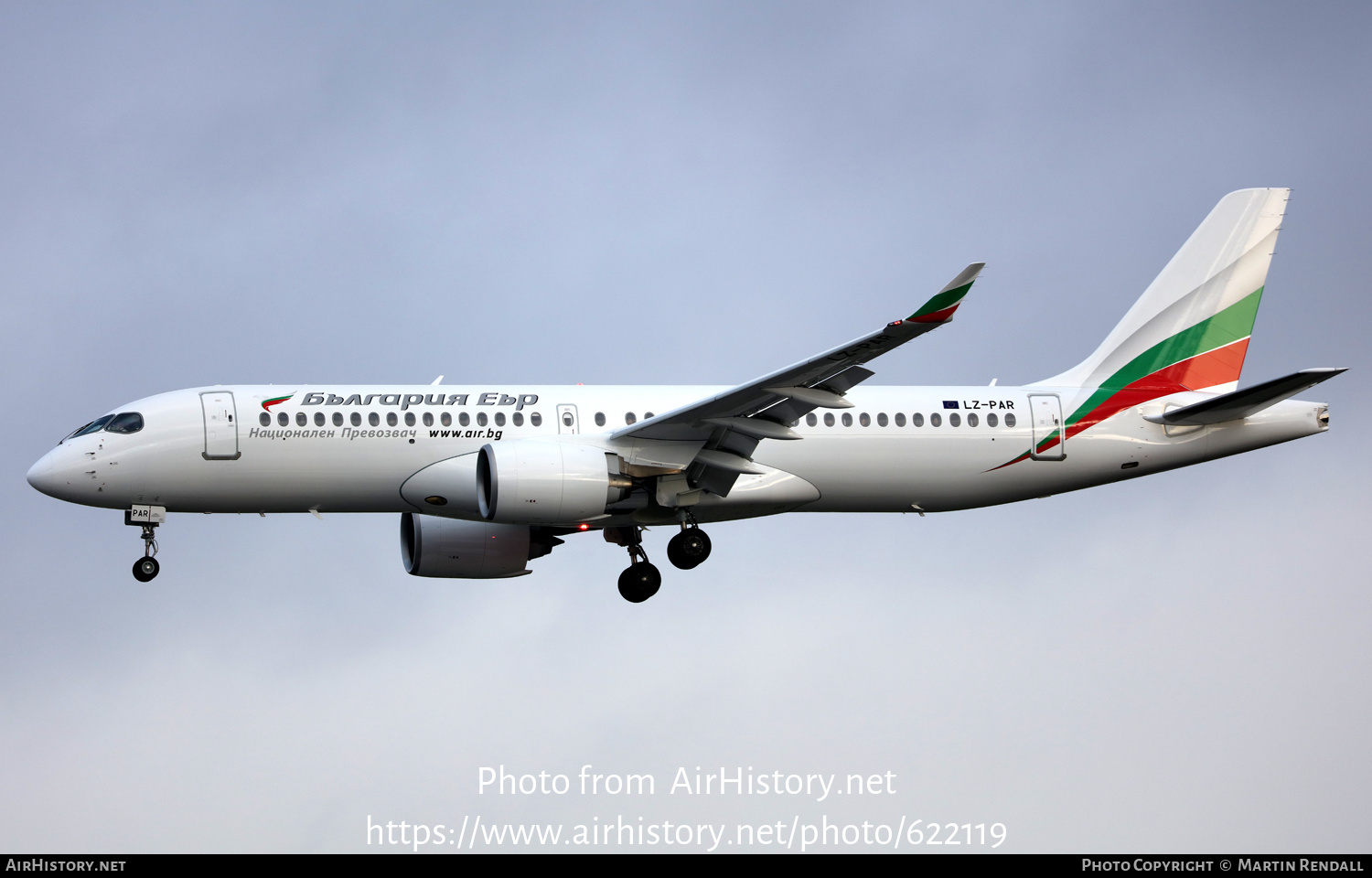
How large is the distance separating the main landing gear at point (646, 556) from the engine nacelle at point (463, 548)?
2018 millimetres

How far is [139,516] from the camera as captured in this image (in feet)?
88.7

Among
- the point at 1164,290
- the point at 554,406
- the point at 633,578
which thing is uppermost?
the point at 1164,290


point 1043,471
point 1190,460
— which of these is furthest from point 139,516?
point 1190,460

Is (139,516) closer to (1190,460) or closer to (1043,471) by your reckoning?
(1043,471)

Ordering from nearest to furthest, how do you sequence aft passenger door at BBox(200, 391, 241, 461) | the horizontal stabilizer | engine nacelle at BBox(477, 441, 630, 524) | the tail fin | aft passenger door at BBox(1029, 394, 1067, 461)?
1. engine nacelle at BBox(477, 441, 630, 524)
2. aft passenger door at BBox(200, 391, 241, 461)
3. the horizontal stabilizer
4. aft passenger door at BBox(1029, 394, 1067, 461)
5. the tail fin

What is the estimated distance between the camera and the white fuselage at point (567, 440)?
26.9 metres

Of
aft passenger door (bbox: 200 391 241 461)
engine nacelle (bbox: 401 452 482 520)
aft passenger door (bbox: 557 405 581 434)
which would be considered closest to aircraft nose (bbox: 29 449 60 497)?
aft passenger door (bbox: 200 391 241 461)

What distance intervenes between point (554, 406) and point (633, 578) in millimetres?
4202

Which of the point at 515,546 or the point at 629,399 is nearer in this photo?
the point at 629,399

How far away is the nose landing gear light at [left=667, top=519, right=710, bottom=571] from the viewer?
2864 centimetres

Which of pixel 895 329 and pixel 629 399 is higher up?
pixel 629 399

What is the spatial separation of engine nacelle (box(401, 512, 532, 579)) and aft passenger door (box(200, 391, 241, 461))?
4.69m

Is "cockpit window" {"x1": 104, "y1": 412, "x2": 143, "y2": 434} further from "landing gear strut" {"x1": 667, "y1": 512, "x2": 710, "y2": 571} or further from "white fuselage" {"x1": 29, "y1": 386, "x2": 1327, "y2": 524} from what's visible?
"landing gear strut" {"x1": 667, "y1": 512, "x2": 710, "y2": 571}

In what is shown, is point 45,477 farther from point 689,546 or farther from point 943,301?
point 943,301
